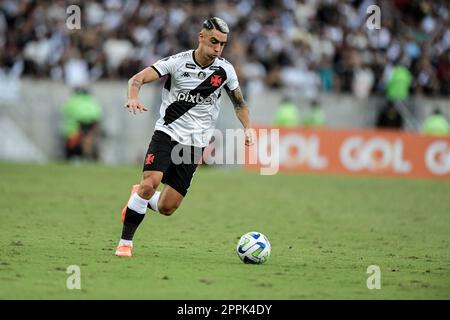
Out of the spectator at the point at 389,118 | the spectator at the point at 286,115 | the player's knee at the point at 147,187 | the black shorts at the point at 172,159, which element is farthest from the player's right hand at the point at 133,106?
the spectator at the point at 389,118

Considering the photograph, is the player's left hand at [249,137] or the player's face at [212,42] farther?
the player's left hand at [249,137]

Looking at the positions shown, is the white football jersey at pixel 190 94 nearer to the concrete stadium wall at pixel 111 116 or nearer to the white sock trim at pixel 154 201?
the white sock trim at pixel 154 201

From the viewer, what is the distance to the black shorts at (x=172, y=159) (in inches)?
397

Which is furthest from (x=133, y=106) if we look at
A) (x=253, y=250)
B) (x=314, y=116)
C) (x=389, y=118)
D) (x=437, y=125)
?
(x=437, y=125)

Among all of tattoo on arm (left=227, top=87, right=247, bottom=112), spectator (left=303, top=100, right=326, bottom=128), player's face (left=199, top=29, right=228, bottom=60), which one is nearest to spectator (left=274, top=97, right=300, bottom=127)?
spectator (left=303, top=100, right=326, bottom=128)

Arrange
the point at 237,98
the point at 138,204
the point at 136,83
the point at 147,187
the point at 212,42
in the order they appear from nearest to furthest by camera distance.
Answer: the point at 136,83, the point at 147,187, the point at 138,204, the point at 212,42, the point at 237,98

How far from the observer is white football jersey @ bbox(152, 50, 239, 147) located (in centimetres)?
1041

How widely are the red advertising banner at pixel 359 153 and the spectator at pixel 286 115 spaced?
3.64 feet

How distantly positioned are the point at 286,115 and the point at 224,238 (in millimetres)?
13869

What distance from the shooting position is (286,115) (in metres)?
25.9

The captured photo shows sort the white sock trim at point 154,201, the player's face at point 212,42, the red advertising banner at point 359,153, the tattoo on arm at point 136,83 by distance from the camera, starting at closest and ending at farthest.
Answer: the tattoo on arm at point 136,83 < the player's face at point 212,42 < the white sock trim at point 154,201 < the red advertising banner at point 359,153

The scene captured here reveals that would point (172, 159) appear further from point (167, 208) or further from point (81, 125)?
point (81, 125)
